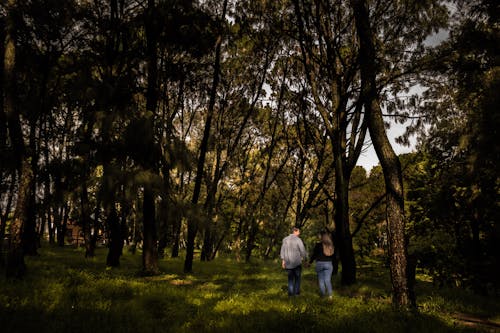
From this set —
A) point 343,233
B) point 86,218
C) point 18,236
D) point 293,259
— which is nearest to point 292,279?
point 293,259

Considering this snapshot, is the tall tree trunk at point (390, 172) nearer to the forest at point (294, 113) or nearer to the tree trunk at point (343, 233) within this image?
the forest at point (294, 113)

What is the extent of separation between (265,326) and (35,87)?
18.8 metres

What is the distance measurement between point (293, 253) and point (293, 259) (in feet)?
0.56

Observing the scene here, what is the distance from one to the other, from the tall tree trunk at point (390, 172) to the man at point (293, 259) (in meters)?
2.71

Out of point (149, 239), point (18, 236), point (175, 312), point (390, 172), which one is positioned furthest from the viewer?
point (149, 239)

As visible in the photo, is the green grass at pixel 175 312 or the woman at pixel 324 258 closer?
the green grass at pixel 175 312

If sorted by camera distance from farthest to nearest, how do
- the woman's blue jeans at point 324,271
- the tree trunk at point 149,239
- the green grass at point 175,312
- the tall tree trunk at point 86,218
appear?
the tall tree trunk at point 86,218
the tree trunk at point 149,239
the woman's blue jeans at point 324,271
the green grass at point 175,312

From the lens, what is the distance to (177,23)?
605 inches

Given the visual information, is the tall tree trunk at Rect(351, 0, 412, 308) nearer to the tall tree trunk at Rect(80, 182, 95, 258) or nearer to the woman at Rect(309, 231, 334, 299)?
the woman at Rect(309, 231, 334, 299)

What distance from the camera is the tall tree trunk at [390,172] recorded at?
8.24 meters

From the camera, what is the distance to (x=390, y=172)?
867 centimetres

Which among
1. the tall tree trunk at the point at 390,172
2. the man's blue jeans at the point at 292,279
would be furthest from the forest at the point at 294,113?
the man's blue jeans at the point at 292,279

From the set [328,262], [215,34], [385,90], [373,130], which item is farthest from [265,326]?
[215,34]

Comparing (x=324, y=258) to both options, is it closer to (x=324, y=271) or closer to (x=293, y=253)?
(x=324, y=271)
